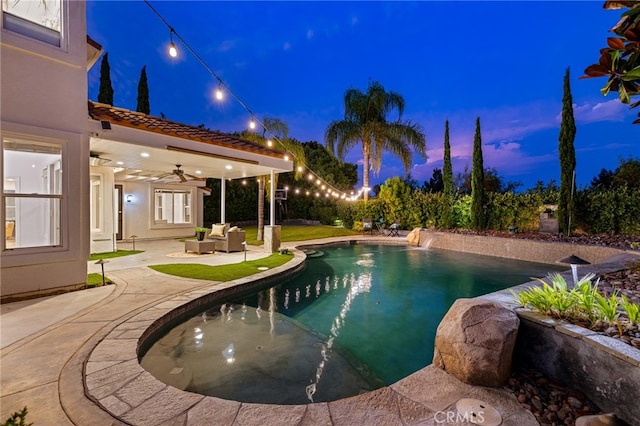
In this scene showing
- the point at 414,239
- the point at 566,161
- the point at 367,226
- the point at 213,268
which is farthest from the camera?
the point at 367,226

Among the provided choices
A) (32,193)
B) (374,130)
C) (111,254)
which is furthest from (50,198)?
(374,130)

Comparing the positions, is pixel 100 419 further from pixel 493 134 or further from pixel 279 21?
pixel 493 134

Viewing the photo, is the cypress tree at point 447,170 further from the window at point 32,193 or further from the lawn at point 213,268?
the window at point 32,193

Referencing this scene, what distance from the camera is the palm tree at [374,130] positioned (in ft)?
54.9

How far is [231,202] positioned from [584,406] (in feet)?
62.4

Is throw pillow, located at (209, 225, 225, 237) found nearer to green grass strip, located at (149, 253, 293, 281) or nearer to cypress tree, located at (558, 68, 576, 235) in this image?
green grass strip, located at (149, 253, 293, 281)

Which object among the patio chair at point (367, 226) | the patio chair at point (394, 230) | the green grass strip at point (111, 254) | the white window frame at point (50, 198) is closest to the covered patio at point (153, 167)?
the green grass strip at point (111, 254)

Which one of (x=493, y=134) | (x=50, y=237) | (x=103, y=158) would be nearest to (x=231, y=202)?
(x=103, y=158)

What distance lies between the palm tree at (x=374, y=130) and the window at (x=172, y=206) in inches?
342

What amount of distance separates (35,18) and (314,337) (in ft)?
22.4

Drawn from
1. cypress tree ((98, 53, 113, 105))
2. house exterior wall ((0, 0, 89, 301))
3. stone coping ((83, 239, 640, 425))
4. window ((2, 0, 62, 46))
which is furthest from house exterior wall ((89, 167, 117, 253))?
cypress tree ((98, 53, 113, 105))

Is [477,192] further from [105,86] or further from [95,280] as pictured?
[105,86]

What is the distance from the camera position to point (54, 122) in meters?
4.84

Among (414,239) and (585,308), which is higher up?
(585,308)
